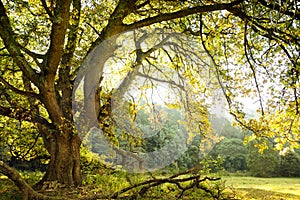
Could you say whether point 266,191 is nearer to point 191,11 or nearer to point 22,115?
point 191,11

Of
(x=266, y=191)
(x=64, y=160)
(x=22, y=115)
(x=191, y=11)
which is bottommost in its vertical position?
(x=266, y=191)

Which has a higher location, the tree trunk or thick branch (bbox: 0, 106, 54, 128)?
thick branch (bbox: 0, 106, 54, 128)

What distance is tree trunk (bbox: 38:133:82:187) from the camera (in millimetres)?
6152

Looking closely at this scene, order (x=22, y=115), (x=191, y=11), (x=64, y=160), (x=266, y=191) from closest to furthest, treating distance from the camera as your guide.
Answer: (x=191, y=11) < (x=22, y=115) < (x=64, y=160) < (x=266, y=191)

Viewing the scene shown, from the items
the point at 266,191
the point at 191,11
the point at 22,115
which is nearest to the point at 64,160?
the point at 22,115

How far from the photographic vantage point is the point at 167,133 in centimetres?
891

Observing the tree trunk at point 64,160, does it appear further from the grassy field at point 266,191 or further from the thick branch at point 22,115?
the grassy field at point 266,191

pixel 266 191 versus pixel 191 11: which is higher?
pixel 191 11

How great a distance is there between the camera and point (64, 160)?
6.23m

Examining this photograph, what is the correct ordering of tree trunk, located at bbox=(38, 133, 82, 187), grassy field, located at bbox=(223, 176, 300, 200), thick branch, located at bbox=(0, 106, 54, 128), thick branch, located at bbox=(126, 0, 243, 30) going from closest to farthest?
thick branch, located at bbox=(126, 0, 243, 30) → thick branch, located at bbox=(0, 106, 54, 128) → tree trunk, located at bbox=(38, 133, 82, 187) → grassy field, located at bbox=(223, 176, 300, 200)

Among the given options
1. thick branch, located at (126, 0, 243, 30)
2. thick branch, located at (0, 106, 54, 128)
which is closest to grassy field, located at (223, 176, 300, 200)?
thick branch, located at (126, 0, 243, 30)

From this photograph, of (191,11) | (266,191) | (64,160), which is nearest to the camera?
(191,11)

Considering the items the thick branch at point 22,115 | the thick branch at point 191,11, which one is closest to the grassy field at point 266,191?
the thick branch at point 191,11

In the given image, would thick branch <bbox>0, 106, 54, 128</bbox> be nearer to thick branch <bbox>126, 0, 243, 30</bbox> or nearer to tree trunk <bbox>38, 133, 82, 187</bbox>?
tree trunk <bbox>38, 133, 82, 187</bbox>
